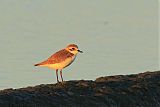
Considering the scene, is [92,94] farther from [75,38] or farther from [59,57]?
[75,38]

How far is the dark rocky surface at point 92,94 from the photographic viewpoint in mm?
9516

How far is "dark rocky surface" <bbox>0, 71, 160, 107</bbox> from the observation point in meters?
9.52

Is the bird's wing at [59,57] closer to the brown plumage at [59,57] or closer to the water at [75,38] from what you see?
the brown plumage at [59,57]

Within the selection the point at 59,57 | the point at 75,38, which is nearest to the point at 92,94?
the point at 59,57

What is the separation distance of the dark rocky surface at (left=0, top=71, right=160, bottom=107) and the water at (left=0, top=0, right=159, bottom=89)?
24.7 feet

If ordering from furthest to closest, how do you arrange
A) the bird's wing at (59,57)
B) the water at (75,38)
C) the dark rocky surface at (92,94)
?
the water at (75,38) < the bird's wing at (59,57) < the dark rocky surface at (92,94)

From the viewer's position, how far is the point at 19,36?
24.2 meters

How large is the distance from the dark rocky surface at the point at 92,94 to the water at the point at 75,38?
24.7 ft

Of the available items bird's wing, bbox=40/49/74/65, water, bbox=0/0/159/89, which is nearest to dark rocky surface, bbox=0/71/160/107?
bird's wing, bbox=40/49/74/65

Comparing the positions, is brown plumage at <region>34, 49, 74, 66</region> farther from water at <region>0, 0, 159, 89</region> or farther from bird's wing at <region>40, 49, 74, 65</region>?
water at <region>0, 0, 159, 89</region>

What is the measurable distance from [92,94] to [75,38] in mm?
13480

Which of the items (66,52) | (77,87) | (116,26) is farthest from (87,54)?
(77,87)

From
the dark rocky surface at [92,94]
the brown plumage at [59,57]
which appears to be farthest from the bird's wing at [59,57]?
the dark rocky surface at [92,94]

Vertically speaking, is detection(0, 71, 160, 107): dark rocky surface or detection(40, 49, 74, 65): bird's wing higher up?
detection(40, 49, 74, 65): bird's wing
